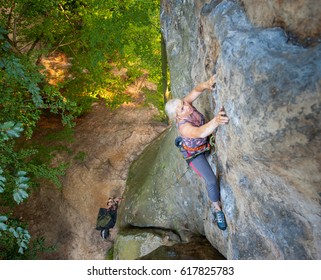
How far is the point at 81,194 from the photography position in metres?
11.2

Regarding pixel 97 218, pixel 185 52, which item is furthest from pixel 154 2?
pixel 97 218

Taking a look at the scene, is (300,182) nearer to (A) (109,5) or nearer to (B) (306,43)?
(B) (306,43)

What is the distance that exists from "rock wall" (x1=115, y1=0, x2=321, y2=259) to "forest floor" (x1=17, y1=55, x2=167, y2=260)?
5.49 m

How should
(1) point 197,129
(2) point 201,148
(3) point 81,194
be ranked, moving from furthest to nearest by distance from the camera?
(3) point 81,194, (2) point 201,148, (1) point 197,129

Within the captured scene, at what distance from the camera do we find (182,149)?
5.21 metres

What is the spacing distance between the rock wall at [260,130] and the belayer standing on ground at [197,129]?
168 millimetres

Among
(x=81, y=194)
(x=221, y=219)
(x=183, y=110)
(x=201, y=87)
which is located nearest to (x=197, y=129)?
(x=183, y=110)

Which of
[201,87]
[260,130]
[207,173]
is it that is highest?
[260,130]

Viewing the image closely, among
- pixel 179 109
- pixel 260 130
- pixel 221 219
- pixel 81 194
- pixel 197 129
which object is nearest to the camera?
pixel 260 130

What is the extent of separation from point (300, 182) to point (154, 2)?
9.18 metres

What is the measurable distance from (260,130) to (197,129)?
1162mm

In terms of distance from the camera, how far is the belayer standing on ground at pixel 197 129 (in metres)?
4.21

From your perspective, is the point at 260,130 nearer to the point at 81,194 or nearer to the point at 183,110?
the point at 183,110

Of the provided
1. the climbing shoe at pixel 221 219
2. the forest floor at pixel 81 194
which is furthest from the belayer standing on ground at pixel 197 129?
the forest floor at pixel 81 194
